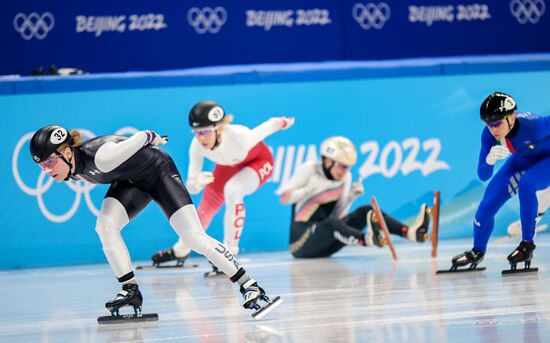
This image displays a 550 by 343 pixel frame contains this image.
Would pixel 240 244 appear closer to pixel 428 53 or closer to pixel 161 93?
pixel 161 93

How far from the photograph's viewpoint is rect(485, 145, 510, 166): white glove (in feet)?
25.4

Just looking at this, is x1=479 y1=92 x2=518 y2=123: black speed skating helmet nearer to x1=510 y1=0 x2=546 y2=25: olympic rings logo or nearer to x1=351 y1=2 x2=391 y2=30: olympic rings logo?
x1=351 y1=2 x2=391 y2=30: olympic rings logo

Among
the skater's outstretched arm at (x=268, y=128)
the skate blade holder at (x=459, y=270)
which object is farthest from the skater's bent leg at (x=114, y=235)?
the skater's outstretched arm at (x=268, y=128)

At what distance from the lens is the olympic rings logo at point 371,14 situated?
39.7 feet

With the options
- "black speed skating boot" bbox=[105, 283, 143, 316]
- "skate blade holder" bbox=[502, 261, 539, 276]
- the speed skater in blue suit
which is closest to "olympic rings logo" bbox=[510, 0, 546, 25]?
the speed skater in blue suit

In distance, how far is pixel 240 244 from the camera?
35.2 ft

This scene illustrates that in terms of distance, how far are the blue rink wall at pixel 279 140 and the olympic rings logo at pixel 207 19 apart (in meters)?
1.18

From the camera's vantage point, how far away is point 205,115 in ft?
28.6

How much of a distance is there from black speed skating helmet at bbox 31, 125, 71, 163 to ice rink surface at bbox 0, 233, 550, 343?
101 cm

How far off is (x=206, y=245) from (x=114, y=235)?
0.56m

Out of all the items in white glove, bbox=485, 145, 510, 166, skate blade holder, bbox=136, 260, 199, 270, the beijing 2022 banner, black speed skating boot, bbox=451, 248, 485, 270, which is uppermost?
the beijing 2022 banner

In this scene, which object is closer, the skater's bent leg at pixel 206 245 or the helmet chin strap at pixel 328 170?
the skater's bent leg at pixel 206 245

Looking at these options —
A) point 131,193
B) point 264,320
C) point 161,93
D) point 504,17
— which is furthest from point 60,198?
point 504,17

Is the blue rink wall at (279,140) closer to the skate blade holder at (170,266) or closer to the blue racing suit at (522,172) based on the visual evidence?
the skate blade holder at (170,266)
